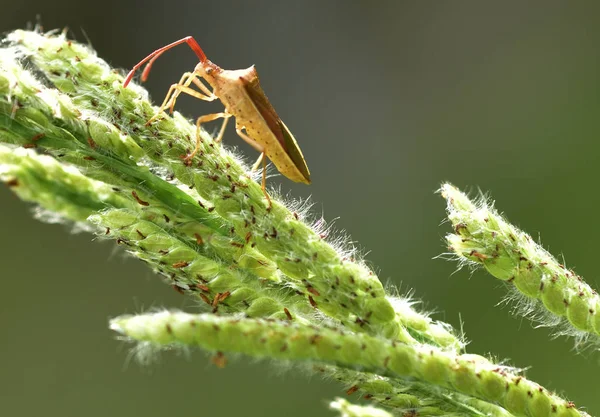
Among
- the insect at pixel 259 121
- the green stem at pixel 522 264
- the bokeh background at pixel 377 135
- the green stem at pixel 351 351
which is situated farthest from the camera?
the bokeh background at pixel 377 135

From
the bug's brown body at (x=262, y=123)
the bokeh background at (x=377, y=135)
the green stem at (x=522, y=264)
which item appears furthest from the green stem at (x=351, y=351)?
the bokeh background at (x=377, y=135)

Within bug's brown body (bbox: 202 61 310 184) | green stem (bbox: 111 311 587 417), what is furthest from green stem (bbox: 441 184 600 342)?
bug's brown body (bbox: 202 61 310 184)

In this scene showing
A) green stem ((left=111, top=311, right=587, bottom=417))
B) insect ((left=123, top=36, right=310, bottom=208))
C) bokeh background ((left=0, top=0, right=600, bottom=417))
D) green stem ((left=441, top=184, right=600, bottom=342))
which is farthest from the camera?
bokeh background ((left=0, top=0, right=600, bottom=417))

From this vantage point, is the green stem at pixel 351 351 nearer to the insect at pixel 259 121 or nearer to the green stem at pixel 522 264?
the green stem at pixel 522 264

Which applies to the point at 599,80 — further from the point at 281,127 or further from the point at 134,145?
the point at 134,145

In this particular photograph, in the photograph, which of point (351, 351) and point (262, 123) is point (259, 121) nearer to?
point (262, 123)

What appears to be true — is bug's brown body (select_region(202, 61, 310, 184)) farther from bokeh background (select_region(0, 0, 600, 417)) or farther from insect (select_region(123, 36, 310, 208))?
bokeh background (select_region(0, 0, 600, 417))

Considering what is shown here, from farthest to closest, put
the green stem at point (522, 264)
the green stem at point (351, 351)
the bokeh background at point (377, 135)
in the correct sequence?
the bokeh background at point (377, 135) < the green stem at point (522, 264) < the green stem at point (351, 351)

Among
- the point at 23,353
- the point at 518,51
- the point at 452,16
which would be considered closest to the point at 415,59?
the point at 452,16
